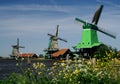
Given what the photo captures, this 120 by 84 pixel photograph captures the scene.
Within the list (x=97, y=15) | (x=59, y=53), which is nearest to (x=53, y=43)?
(x=59, y=53)

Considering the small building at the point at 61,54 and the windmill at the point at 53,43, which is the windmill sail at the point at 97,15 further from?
the windmill at the point at 53,43

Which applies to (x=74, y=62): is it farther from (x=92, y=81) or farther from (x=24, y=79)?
(x=24, y=79)

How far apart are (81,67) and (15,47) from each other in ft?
412

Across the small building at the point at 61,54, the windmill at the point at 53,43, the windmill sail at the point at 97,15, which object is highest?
the windmill sail at the point at 97,15

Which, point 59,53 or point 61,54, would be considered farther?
point 59,53

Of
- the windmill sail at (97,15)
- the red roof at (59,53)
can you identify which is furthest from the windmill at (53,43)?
the windmill sail at (97,15)

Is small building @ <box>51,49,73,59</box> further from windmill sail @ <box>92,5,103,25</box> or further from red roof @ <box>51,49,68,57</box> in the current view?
windmill sail @ <box>92,5,103,25</box>

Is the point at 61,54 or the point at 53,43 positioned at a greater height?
the point at 53,43

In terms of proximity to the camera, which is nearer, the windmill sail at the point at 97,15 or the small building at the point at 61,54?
the windmill sail at the point at 97,15

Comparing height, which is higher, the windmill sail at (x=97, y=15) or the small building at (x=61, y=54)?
the windmill sail at (x=97, y=15)

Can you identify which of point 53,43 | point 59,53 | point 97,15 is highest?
point 97,15

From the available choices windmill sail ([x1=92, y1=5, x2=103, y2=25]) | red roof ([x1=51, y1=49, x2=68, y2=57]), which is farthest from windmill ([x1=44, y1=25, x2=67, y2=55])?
windmill sail ([x1=92, y1=5, x2=103, y2=25])

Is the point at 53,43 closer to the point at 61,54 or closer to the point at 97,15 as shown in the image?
the point at 61,54

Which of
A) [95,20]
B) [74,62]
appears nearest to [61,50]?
[95,20]
